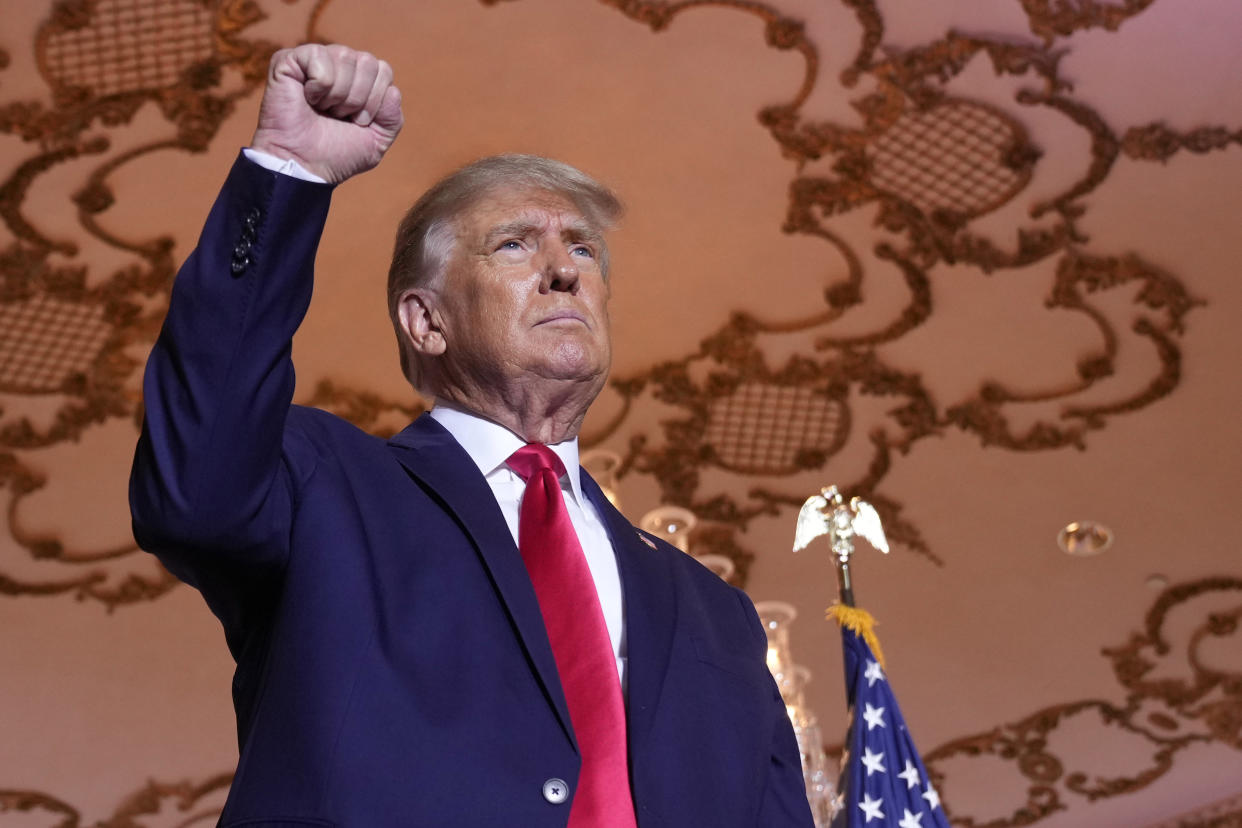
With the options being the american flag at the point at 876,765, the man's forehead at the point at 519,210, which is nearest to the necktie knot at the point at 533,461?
the man's forehead at the point at 519,210

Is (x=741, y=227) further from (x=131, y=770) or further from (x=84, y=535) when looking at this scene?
(x=131, y=770)

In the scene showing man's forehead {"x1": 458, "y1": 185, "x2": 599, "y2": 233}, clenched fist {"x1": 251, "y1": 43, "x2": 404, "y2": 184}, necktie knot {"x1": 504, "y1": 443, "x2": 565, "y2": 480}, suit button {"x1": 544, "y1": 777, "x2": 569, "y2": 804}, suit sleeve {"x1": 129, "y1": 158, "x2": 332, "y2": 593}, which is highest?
clenched fist {"x1": 251, "y1": 43, "x2": 404, "y2": 184}

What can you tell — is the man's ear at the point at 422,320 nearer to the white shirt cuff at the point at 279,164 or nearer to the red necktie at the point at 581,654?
the red necktie at the point at 581,654

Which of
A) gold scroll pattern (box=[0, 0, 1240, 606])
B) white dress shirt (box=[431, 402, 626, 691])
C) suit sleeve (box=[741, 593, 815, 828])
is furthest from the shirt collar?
gold scroll pattern (box=[0, 0, 1240, 606])

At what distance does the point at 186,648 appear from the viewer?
6172 millimetres

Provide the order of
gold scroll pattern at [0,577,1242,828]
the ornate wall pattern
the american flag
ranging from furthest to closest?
1. gold scroll pattern at [0,577,1242,828]
2. the ornate wall pattern
3. the american flag

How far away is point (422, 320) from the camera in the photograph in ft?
5.82

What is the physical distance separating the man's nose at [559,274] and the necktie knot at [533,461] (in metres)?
0.19

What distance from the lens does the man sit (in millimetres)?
1212

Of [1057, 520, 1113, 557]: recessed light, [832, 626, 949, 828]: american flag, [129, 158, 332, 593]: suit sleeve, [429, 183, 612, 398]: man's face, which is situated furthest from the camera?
[1057, 520, 1113, 557]: recessed light

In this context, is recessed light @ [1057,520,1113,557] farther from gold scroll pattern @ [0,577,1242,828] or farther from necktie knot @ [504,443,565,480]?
necktie knot @ [504,443,565,480]

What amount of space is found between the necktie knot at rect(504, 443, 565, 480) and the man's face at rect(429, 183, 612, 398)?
0.08 meters

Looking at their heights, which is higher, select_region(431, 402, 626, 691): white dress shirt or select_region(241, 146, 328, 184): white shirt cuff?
select_region(241, 146, 328, 184): white shirt cuff

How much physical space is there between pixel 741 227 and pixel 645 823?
3757mm
